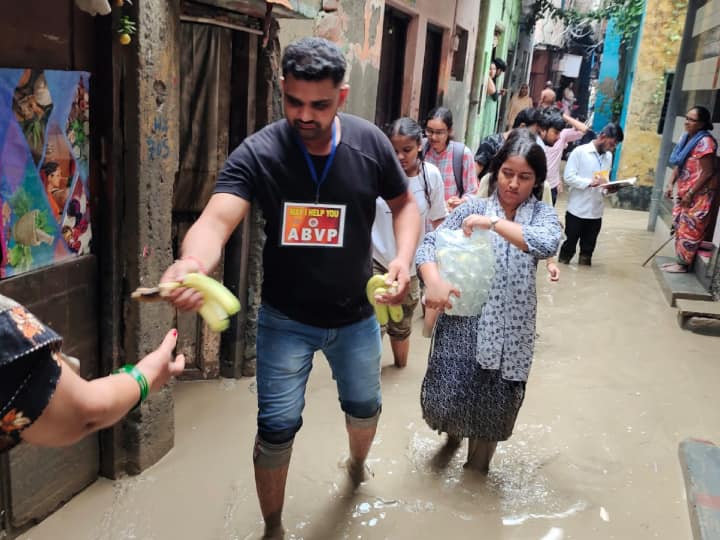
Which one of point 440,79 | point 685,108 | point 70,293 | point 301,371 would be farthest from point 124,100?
point 685,108

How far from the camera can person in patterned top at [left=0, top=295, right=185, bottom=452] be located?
3.86 feet

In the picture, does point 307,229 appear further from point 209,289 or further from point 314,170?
point 209,289

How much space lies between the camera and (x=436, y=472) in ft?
11.0

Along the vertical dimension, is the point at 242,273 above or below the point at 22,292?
below

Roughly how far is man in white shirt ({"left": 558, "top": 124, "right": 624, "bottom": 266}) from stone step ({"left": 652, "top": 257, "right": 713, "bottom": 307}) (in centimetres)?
96

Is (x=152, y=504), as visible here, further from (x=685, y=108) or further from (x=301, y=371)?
(x=685, y=108)

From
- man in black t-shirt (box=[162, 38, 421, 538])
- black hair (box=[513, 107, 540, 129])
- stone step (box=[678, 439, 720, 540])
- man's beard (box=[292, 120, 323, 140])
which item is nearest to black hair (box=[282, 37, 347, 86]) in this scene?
man in black t-shirt (box=[162, 38, 421, 538])

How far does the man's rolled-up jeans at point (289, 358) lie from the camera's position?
252 cm

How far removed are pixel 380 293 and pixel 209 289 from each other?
0.75 m

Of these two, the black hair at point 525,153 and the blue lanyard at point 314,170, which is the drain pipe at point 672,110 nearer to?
the black hair at point 525,153

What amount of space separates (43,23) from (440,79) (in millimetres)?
7937

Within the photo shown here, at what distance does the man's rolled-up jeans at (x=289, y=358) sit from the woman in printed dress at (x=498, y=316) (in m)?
0.38

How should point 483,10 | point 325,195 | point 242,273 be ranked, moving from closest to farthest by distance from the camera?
point 325,195, point 242,273, point 483,10

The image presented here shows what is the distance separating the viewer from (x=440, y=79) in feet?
32.1
